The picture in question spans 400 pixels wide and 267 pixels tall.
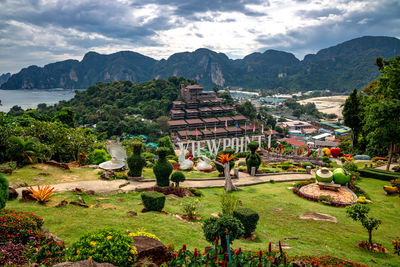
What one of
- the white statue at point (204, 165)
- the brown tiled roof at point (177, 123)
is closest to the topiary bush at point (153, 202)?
the white statue at point (204, 165)

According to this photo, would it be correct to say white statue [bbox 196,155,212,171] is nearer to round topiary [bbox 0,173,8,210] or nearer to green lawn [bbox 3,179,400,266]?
green lawn [bbox 3,179,400,266]

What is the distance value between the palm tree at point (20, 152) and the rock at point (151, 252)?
50.0 ft

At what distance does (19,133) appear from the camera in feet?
67.1

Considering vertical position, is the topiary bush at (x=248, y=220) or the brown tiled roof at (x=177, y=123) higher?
the topiary bush at (x=248, y=220)

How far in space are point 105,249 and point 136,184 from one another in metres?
11.8

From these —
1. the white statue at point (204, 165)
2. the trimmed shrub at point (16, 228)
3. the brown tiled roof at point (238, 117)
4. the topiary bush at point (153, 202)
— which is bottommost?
the white statue at point (204, 165)

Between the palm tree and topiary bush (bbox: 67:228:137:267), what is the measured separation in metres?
15.2

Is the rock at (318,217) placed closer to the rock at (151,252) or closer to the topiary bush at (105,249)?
the rock at (151,252)

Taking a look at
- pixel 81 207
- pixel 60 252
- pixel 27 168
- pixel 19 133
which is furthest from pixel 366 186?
pixel 19 133

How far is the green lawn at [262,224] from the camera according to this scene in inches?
344

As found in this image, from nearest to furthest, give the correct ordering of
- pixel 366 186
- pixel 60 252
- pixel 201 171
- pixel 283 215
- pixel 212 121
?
pixel 60 252, pixel 283 215, pixel 366 186, pixel 201 171, pixel 212 121

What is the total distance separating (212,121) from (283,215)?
65.4 metres

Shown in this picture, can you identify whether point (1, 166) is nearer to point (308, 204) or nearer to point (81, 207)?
point (81, 207)

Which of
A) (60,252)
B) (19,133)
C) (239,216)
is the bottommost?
(239,216)
